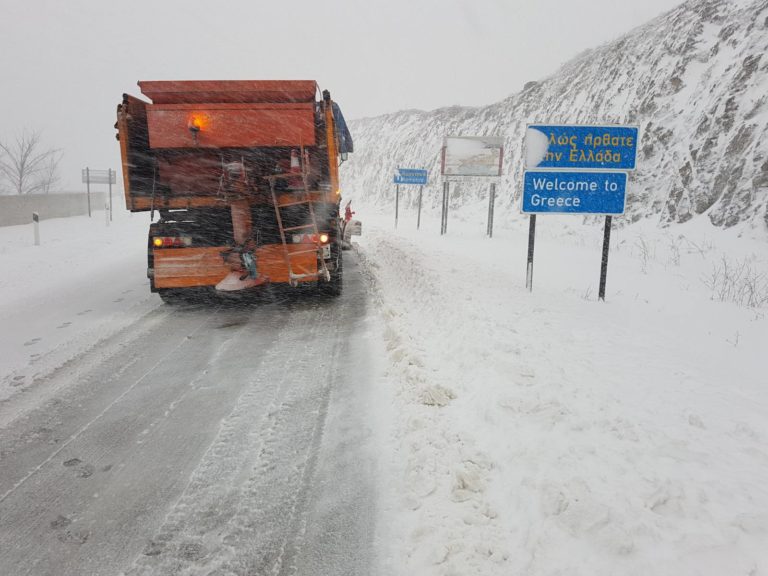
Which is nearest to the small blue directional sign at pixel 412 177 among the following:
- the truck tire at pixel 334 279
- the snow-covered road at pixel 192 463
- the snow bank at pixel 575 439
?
the truck tire at pixel 334 279

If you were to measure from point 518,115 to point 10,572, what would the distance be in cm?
3857

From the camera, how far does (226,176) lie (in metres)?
7.11

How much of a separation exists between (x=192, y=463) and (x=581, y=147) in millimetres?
6603

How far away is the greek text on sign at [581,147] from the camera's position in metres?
6.88

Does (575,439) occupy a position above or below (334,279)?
below

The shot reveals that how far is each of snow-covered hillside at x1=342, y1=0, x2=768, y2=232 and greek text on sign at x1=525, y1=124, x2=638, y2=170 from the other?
24.4ft

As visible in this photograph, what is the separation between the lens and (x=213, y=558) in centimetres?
235

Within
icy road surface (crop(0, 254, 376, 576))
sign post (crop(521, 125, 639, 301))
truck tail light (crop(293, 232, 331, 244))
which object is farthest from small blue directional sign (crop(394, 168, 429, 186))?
icy road surface (crop(0, 254, 376, 576))

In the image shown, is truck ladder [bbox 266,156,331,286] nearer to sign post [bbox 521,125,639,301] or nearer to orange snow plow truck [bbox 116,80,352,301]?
orange snow plow truck [bbox 116,80,352,301]

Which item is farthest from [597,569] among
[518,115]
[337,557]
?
[518,115]

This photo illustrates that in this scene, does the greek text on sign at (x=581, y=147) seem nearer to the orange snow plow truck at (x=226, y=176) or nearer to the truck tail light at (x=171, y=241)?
the orange snow plow truck at (x=226, y=176)

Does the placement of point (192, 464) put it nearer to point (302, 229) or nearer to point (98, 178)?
point (302, 229)

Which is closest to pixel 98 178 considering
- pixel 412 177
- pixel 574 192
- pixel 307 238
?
pixel 412 177

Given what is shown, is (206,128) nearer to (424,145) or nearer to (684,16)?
(684,16)
